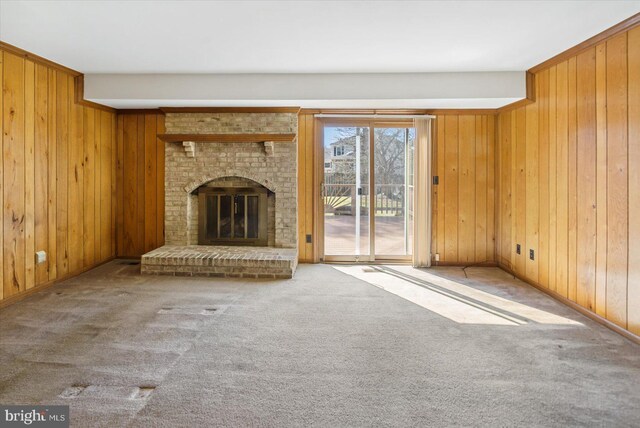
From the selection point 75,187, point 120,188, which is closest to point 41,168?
point 75,187

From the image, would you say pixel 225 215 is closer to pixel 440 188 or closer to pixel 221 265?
pixel 221 265

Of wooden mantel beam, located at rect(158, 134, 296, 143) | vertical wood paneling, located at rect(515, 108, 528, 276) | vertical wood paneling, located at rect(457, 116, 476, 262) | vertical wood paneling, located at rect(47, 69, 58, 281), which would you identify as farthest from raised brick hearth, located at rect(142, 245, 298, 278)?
vertical wood paneling, located at rect(515, 108, 528, 276)

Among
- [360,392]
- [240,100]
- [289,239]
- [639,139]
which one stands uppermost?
[240,100]

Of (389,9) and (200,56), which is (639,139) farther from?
(200,56)

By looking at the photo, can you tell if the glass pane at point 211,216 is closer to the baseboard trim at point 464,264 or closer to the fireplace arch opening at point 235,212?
the fireplace arch opening at point 235,212

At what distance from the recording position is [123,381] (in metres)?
2.02

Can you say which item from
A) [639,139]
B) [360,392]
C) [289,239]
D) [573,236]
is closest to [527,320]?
[573,236]

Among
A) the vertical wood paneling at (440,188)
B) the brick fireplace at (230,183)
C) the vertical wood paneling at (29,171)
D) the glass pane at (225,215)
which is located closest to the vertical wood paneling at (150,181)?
the brick fireplace at (230,183)

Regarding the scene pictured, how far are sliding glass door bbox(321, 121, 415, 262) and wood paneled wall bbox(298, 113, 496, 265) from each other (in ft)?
1.01

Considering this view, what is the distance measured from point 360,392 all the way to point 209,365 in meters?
0.93

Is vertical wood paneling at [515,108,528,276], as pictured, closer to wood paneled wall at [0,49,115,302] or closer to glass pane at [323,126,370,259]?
glass pane at [323,126,370,259]

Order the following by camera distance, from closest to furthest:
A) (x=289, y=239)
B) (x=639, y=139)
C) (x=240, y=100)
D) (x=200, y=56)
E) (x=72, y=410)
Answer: (x=72, y=410) → (x=639, y=139) → (x=200, y=56) → (x=240, y=100) → (x=289, y=239)

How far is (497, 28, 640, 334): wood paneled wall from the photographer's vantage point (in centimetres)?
265

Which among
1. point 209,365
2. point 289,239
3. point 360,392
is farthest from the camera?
point 289,239
